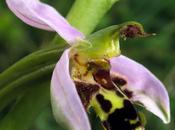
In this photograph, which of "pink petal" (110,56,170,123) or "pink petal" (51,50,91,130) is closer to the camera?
"pink petal" (51,50,91,130)


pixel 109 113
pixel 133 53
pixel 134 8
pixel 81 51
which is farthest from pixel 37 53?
pixel 134 8

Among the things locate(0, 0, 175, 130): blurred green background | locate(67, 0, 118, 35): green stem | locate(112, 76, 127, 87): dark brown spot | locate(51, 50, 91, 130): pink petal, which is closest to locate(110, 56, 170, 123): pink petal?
locate(112, 76, 127, 87): dark brown spot

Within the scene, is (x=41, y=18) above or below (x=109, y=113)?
above

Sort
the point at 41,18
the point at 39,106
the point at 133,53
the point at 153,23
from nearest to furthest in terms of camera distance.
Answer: the point at 41,18
the point at 39,106
the point at 133,53
the point at 153,23

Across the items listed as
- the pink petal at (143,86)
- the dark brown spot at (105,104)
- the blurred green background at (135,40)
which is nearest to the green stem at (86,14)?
the pink petal at (143,86)

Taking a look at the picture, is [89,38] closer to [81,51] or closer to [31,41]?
[81,51]

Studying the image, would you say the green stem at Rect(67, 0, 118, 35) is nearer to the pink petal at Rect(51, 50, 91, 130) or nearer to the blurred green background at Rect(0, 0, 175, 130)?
the pink petal at Rect(51, 50, 91, 130)

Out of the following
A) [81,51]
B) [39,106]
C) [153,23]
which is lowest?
[153,23]

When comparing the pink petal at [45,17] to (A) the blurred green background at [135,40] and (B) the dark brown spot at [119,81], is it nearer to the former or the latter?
(B) the dark brown spot at [119,81]
